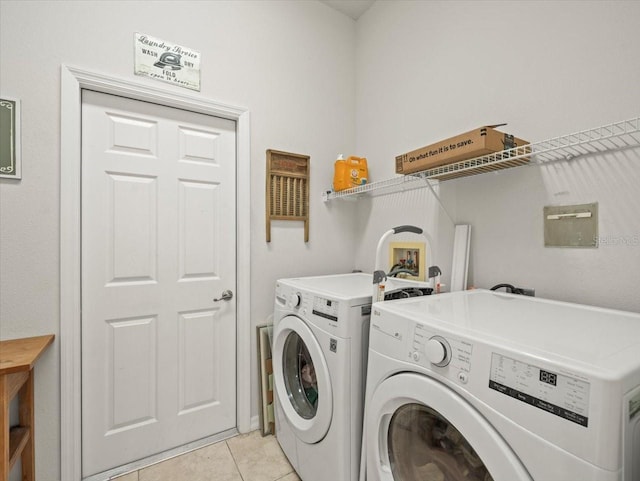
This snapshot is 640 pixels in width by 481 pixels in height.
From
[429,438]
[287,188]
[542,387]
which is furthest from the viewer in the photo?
[287,188]

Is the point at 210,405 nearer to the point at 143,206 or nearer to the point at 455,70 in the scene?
the point at 143,206

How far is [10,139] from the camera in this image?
141 cm

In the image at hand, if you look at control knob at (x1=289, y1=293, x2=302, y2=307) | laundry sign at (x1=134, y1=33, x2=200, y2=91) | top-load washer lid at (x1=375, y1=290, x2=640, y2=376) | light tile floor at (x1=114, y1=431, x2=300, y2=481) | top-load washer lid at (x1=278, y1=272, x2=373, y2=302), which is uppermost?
laundry sign at (x1=134, y1=33, x2=200, y2=91)

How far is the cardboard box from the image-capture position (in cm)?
118

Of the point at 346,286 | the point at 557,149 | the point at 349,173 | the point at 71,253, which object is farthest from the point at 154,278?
the point at 557,149

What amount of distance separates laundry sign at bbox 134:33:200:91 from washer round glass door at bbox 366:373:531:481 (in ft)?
6.29

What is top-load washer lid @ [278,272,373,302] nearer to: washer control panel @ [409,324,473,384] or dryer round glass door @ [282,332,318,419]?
dryer round glass door @ [282,332,318,419]

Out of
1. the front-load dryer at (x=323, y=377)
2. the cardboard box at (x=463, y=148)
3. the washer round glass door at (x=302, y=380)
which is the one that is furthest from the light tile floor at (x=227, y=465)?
the cardboard box at (x=463, y=148)

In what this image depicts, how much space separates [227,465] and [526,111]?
7.78ft

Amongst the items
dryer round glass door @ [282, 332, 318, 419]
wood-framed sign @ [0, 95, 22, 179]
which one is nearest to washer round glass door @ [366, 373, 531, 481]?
dryer round glass door @ [282, 332, 318, 419]

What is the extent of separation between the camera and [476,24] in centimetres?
160

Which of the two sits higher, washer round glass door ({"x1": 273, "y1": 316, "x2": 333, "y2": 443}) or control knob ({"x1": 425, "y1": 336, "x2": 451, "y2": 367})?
control knob ({"x1": 425, "y1": 336, "x2": 451, "y2": 367})

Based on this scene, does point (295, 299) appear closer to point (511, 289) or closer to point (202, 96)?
point (511, 289)

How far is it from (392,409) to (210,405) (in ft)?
4.64
